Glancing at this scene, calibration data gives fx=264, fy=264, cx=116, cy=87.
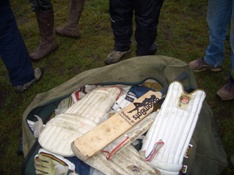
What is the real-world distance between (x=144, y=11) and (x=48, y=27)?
0.89 metres

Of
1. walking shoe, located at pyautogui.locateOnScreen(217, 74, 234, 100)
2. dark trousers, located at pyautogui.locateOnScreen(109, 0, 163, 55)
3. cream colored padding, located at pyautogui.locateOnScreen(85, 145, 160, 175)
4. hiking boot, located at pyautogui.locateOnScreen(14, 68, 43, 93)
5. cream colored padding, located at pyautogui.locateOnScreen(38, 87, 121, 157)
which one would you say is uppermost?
dark trousers, located at pyautogui.locateOnScreen(109, 0, 163, 55)

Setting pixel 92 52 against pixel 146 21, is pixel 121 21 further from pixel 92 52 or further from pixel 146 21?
pixel 92 52

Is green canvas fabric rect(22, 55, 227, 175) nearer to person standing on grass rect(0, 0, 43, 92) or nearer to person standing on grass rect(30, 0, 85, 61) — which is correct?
person standing on grass rect(0, 0, 43, 92)

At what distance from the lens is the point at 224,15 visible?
5.95 feet

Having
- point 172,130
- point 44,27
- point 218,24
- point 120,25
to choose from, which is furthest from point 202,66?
point 44,27

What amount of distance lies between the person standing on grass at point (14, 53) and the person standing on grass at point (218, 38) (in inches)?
53.1

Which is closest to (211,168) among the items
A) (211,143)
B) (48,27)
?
(211,143)

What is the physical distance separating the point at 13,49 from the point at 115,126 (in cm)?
106

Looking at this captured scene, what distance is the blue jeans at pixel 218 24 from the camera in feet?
5.74

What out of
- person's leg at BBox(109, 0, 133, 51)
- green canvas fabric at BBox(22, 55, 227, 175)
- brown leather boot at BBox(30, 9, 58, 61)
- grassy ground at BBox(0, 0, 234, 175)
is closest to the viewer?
green canvas fabric at BBox(22, 55, 227, 175)

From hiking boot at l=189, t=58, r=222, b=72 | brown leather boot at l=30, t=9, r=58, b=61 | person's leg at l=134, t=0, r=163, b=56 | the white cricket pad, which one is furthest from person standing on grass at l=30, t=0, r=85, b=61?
the white cricket pad

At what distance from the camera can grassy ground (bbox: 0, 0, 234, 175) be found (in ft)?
6.14

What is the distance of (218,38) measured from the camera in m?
1.94

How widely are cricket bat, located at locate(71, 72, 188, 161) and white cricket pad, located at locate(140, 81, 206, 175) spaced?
0.08 meters
